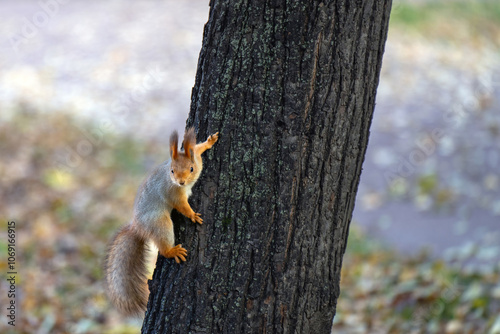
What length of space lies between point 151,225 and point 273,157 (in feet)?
1.62

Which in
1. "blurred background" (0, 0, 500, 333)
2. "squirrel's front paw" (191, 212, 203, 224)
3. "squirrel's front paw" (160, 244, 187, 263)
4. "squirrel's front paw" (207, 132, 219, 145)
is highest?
"blurred background" (0, 0, 500, 333)

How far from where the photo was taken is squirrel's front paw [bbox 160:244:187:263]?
6.13ft

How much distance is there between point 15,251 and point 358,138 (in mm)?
3354

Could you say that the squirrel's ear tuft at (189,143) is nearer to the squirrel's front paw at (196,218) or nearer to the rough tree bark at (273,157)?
the rough tree bark at (273,157)

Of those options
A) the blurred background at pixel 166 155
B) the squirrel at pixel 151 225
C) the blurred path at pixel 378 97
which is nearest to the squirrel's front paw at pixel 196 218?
the squirrel at pixel 151 225

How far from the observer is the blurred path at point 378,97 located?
17.0 feet

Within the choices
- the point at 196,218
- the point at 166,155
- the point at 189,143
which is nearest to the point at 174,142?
the point at 189,143

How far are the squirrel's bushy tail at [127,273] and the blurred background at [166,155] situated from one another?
4.33 ft

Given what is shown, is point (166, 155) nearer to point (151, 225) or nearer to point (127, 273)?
point (127, 273)

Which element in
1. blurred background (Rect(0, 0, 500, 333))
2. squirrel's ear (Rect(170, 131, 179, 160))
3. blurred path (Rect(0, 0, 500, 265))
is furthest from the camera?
blurred path (Rect(0, 0, 500, 265))

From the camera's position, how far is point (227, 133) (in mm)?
1830

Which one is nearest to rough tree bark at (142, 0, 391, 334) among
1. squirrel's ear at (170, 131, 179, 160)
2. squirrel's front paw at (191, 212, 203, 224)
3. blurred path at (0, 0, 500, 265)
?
squirrel's front paw at (191, 212, 203, 224)

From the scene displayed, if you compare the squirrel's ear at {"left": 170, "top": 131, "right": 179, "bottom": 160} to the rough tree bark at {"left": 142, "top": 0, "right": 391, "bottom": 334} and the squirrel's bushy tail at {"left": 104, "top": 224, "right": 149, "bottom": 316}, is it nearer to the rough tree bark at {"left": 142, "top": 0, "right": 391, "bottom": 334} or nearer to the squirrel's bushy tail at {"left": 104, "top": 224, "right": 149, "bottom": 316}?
the rough tree bark at {"left": 142, "top": 0, "right": 391, "bottom": 334}

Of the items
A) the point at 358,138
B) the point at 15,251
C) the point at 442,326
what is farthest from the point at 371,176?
the point at 358,138
